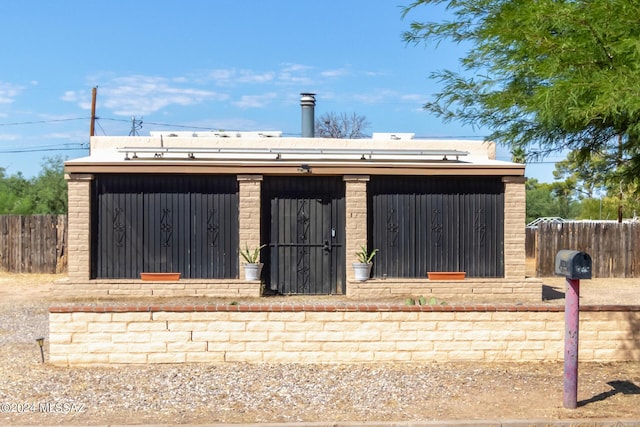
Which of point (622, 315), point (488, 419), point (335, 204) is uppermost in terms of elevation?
point (335, 204)

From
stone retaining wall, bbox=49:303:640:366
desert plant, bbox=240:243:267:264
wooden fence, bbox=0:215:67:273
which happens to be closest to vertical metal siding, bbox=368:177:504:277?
desert plant, bbox=240:243:267:264

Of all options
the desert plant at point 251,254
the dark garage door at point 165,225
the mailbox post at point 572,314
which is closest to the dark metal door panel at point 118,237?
the dark garage door at point 165,225

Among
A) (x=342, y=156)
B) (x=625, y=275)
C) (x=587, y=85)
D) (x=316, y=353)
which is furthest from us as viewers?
(x=625, y=275)

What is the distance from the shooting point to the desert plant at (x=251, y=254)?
58.0 ft

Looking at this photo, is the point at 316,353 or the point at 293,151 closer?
the point at 316,353

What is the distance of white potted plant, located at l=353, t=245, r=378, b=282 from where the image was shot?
58.2ft

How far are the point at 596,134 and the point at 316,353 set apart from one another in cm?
432

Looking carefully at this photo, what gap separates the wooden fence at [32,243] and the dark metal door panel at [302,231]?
9889mm

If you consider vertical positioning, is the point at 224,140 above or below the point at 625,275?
above

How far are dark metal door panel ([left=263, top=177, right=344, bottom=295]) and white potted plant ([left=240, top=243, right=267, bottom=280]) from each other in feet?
2.16

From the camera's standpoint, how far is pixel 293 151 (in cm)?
1925

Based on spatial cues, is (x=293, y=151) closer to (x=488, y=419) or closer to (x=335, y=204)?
(x=335, y=204)

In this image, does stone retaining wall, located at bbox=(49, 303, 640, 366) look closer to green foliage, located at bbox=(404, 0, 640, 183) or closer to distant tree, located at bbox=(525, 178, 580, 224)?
green foliage, located at bbox=(404, 0, 640, 183)

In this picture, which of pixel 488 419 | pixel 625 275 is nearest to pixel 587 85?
pixel 488 419
